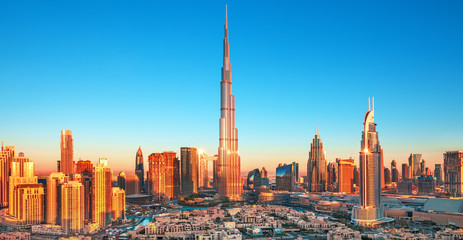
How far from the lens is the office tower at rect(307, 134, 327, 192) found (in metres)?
103

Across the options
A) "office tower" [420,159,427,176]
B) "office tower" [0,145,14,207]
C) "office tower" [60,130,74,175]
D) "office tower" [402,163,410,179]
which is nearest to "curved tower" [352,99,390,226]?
"office tower" [60,130,74,175]

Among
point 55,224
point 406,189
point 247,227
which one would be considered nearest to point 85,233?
point 55,224

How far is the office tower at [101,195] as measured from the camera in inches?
1834

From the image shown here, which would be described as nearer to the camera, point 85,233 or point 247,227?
point 85,233

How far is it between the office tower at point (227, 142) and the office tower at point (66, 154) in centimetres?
3126

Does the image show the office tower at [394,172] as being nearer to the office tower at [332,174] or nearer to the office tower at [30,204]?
the office tower at [332,174]

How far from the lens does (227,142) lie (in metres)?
88.8

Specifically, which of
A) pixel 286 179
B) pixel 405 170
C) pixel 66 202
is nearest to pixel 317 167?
pixel 286 179

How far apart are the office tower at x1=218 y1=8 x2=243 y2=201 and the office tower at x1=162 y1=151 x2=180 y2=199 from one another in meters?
11.1

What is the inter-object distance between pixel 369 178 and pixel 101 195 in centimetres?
3277

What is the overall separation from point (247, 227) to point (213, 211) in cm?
1347

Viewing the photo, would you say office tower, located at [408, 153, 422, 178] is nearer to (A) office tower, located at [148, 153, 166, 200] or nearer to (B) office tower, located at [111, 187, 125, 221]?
(A) office tower, located at [148, 153, 166, 200]

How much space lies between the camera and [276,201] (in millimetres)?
86312

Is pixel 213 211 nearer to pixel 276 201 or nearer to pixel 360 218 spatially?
pixel 360 218
